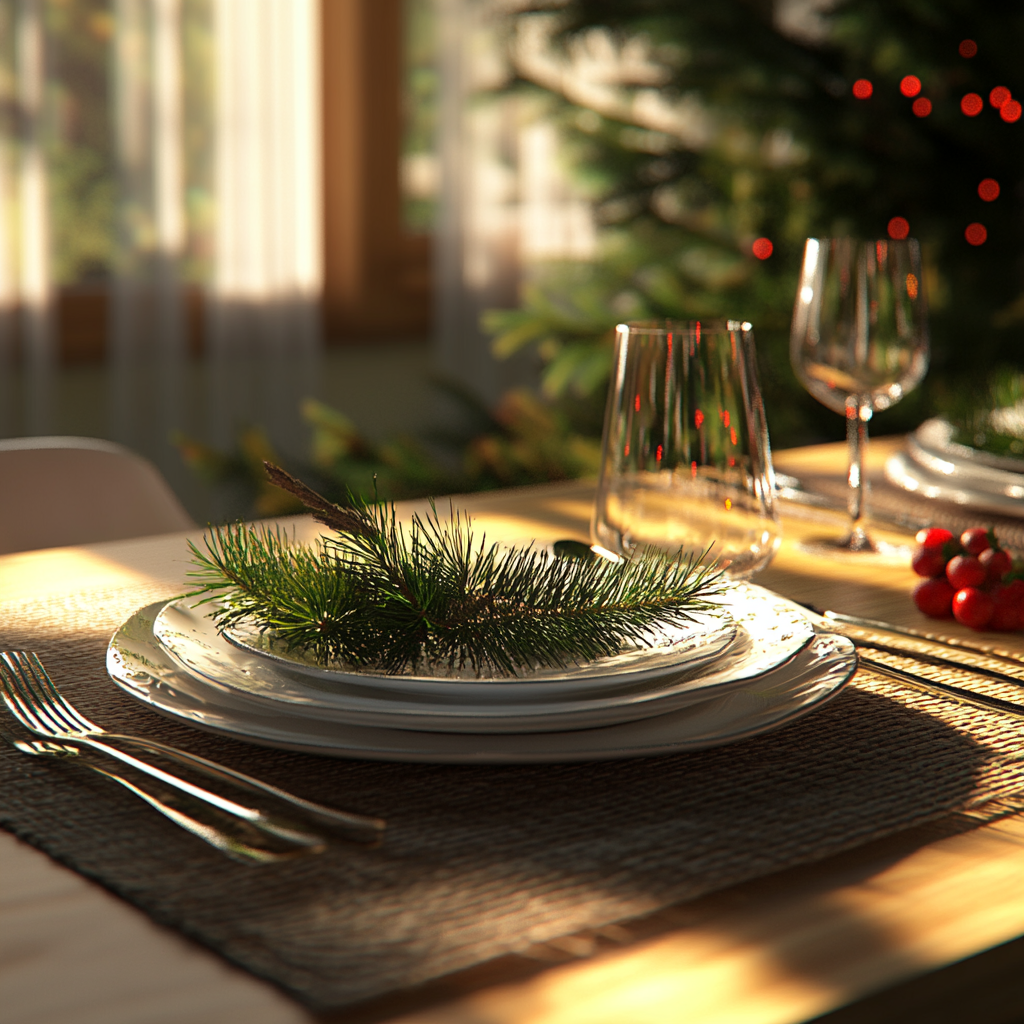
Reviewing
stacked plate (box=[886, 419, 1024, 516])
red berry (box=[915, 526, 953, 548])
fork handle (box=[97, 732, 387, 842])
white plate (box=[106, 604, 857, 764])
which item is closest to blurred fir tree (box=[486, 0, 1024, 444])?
stacked plate (box=[886, 419, 1024, 516])

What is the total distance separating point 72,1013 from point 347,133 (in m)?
2.80

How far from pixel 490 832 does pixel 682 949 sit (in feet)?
0.27

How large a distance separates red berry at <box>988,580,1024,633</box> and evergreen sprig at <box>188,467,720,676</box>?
0.23 metres

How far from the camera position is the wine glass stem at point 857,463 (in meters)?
0.89

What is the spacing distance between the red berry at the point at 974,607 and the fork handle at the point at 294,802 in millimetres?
390

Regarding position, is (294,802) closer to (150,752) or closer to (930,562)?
(150,752)

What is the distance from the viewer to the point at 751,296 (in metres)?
2.51

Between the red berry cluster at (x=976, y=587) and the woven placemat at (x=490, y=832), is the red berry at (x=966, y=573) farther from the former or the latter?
the woven placemat at (x=490, y=832)

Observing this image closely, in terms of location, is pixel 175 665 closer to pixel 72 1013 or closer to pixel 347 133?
pixel 72 1013

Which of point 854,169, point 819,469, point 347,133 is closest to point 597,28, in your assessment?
point 854,169

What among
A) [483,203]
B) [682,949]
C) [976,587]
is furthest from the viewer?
[483,203]

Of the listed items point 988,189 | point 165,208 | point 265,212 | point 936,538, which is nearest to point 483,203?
point 265,212

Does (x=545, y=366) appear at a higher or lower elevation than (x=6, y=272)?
lower

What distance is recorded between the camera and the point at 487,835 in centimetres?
43
